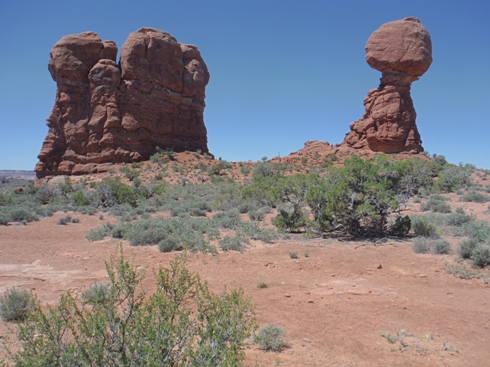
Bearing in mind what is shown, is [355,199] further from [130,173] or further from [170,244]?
[130,173]

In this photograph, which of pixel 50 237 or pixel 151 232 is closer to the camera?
pixel 151 232

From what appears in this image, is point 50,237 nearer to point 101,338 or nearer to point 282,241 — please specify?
point 282,241

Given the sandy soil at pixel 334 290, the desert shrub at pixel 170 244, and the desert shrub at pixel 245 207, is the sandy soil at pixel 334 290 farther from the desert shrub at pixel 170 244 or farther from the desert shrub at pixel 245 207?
the desert shrub at pixel 245 207

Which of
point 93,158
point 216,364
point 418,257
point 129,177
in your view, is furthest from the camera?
point 93,158

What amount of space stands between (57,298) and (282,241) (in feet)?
22.4

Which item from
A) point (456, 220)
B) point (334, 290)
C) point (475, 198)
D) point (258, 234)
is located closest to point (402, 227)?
point (456, 220)

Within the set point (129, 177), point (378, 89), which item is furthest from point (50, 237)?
point (378, 89)

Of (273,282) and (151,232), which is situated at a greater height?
(151,232)

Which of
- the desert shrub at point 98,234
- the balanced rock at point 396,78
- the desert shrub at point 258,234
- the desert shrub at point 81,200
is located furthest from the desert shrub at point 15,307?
the balanced rock at point 396,78

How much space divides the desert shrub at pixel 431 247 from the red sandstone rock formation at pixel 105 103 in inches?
1209

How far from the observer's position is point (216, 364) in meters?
2.70

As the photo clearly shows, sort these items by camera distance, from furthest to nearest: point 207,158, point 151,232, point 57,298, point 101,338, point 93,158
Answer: point 207,158 → point 93,158 → point 151,232 → point 57,298 → point 101,338

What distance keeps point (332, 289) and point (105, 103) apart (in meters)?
33.6

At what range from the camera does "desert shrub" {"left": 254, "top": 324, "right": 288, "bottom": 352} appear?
183 inches
